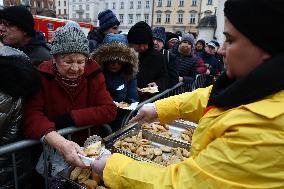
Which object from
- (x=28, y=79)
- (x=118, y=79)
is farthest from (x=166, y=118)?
(x=118, y=79)

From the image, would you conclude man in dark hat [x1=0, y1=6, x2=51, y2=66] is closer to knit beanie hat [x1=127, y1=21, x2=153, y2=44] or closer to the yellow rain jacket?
knit beanie hat [x1=127, y1=21, x2=153, y2=44]

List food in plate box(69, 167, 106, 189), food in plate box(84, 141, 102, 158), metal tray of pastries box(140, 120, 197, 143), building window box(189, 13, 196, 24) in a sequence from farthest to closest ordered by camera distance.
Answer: building window box(189, 13, 196, 24) → metal tray of pastries box(140, 120, 197, 143) → food in plate box(69, 167, 106, 189) → food in plate box(84, 141, 102, 158)

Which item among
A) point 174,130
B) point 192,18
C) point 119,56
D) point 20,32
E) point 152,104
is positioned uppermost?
point 192,18

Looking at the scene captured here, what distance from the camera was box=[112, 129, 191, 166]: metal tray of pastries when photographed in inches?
93.0

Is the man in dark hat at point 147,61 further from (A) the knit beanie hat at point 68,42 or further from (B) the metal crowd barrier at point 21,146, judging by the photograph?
(B) the metal crowd barrier at point 21,146

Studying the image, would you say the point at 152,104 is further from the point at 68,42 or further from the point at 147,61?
the point at 147,61

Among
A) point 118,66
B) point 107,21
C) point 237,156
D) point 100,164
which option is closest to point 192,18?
point 107,21

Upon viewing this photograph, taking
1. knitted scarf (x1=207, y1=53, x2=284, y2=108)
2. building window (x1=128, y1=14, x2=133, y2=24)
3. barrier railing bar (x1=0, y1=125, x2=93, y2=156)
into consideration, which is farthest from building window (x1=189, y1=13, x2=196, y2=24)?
knitted scarf (x1=207, y1=53, x2=284, y2=108)

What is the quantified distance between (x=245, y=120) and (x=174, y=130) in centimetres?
200

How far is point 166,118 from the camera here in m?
2.22

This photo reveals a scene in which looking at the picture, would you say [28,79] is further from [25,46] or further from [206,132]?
[25,46]

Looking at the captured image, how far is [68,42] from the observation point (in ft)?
7.68

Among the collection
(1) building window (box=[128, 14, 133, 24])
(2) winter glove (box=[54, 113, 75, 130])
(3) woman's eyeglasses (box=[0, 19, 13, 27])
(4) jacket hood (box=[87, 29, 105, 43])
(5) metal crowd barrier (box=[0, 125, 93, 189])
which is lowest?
(5) metal crowd barrier (box=[0, 125, 93, 189])

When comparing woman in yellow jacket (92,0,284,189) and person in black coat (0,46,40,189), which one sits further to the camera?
person in black coat (0,46,40,189)
